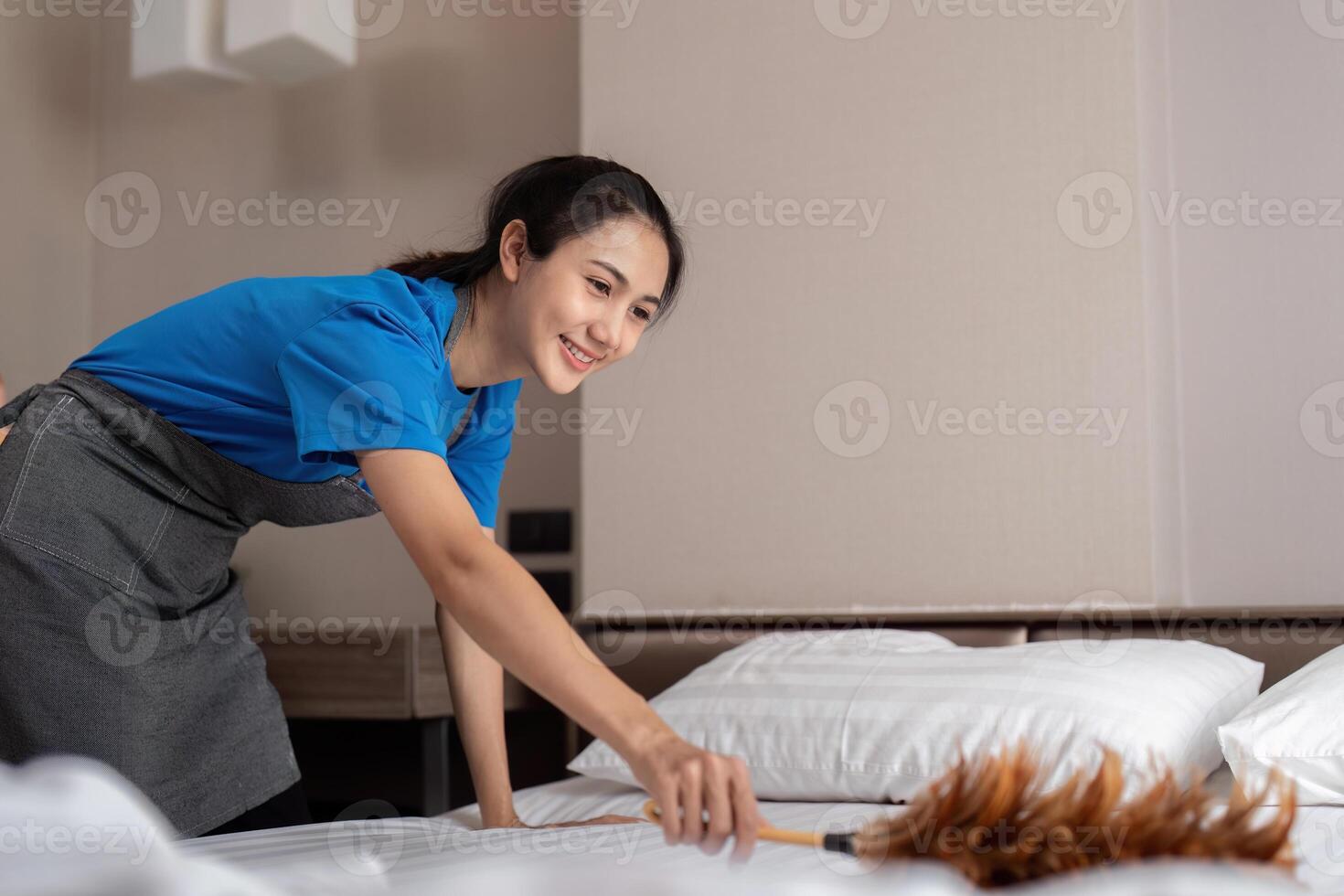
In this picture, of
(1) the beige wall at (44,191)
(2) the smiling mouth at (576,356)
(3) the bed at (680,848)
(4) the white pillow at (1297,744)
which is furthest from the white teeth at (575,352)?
(1) the beige wall at (44,191)

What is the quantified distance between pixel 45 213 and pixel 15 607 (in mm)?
2359

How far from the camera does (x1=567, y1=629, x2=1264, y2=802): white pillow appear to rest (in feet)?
4.93

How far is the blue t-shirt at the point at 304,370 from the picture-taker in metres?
1.01

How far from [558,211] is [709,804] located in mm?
798

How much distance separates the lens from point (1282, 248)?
214 cm

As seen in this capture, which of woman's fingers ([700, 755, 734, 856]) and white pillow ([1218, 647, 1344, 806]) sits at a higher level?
woman's fingers ([700, 755, 734, 856])

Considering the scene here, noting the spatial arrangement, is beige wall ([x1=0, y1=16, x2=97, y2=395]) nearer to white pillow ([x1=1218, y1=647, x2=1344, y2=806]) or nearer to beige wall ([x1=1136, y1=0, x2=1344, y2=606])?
beige wall ([x1=1136, y1=0, x2=1344, y2=606])

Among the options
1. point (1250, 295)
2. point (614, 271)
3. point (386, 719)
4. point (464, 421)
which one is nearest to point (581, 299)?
point (614, 271)

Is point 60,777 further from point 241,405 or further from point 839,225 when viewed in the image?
point 839,225

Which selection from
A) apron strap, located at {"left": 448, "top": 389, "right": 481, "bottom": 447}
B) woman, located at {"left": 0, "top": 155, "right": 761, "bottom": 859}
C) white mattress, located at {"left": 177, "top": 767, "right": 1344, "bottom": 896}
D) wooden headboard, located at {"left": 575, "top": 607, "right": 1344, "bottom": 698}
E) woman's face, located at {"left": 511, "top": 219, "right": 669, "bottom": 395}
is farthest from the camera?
wooden headboard, located at {"left": 575, "top": 607, "right": 1344, "bottom": 698}

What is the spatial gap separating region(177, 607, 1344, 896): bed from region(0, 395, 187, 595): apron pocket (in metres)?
0.34

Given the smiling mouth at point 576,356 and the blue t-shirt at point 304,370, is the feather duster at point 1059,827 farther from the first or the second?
the smiling mouth at point 576,356

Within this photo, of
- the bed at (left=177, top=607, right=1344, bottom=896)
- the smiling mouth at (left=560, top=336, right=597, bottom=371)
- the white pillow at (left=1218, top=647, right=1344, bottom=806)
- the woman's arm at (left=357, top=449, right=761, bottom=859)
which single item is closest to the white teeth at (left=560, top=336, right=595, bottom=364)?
the smiling mouth at (left=560, top=336, right=597, bottom=371)

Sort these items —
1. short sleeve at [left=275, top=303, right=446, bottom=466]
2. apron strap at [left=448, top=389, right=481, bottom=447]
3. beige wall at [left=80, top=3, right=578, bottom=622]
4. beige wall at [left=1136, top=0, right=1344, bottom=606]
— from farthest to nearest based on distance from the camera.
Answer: beige wall at [left=80, top=3, right=578, bottom=622], beige wall at [left=1136, top=0, right=1344, bottom=606], apron strap at [left=448, top=389, right=481, bottom=447], short sleeve at [left=275, top=303, right=446, bottom=466]
